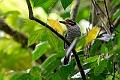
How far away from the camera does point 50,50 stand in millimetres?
1598

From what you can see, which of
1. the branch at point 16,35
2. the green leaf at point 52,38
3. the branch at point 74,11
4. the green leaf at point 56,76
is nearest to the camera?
the green leaf at point 52,38

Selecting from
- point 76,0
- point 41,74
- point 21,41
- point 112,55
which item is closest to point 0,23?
point 21,41

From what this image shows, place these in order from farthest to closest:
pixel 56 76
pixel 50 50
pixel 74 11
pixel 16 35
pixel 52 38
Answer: pixel 16 35
pixel 74 11
pixel 50 50
pixel 56 76
pixel 52 38

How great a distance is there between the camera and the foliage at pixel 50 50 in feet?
3.35

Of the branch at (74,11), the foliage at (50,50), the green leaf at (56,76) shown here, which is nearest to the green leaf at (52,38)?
the foliage at (50,50)

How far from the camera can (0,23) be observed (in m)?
2.30

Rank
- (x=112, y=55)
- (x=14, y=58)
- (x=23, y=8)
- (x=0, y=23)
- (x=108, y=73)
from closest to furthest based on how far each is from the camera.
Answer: (x=112, y=55), (x=108, y=73), (x=14, y=58), (x=0, y=23), (x=23, y=8)

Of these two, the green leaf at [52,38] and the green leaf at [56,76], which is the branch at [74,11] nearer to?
the green leaf at [56,76]

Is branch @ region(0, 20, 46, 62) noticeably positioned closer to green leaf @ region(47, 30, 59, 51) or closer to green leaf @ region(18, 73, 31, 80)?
green leaf @ region(18, 73, 31, 80)

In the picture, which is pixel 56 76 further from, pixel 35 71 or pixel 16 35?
pixel 16 35

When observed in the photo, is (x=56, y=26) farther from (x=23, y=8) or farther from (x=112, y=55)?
(x=23, y=8)

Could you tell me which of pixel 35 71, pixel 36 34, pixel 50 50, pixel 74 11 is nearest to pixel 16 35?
pixel 74 11

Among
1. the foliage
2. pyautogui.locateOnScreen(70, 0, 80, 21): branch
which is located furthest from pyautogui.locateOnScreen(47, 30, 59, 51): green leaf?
pyautogui.locateOnScreen(70, 0, 80, 21): branch

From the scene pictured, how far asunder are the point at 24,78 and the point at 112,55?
0.32m
